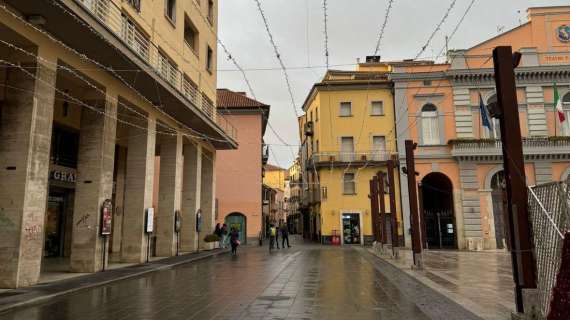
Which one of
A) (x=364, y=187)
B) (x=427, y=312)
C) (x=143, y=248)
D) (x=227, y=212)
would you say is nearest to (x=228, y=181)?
(x=227, y=212)

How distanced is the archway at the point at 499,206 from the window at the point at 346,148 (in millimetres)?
11215

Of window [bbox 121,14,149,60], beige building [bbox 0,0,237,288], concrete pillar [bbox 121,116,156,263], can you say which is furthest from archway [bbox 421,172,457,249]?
window [bbox 121,14,149,60]

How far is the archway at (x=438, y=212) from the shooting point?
35.2 m

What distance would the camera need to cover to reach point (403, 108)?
3703 centimetres

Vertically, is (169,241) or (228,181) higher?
(228,181)

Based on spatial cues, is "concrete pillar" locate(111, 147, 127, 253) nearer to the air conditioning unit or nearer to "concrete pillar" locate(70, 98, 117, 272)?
"concrete pillar" locate(70, 98, 117, 272)

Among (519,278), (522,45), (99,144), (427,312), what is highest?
(522,45)

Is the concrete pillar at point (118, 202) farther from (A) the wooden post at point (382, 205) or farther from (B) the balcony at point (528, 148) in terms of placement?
(B) the balcony at point (528, 148)

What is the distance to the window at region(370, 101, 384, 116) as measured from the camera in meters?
38.6

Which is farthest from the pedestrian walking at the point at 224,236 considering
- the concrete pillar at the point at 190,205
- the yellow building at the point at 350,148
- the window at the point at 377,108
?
the window at the point at 377,108

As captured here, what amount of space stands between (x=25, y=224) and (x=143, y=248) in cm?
781

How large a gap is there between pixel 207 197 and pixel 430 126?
18.7 m

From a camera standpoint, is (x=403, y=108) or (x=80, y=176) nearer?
(x=80, y=176)

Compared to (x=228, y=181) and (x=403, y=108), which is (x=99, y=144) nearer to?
(x=228, y=181)
